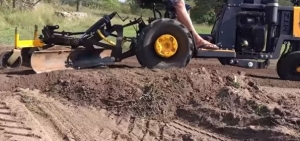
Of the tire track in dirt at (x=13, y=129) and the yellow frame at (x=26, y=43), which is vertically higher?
the yellow frame at (x=26, y=43)

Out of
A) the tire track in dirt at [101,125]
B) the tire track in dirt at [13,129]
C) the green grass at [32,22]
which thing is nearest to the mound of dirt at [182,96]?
the tire track in dirt at [101,125]

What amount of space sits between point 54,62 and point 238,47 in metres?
3.51

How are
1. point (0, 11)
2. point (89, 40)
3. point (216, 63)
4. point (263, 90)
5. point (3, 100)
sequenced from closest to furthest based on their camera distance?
1. point (3, 100)
2. point (263, 90)
3. point (89, 40)
4. point (216, 63)
5. point (0, 11)

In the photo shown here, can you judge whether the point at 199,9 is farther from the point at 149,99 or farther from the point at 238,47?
the point at 149,99

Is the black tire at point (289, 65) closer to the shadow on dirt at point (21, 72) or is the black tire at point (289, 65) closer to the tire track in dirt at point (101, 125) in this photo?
the tire track in dirt at point (101, 125)

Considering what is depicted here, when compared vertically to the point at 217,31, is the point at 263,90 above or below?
below

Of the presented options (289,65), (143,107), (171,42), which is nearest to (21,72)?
(171,42)

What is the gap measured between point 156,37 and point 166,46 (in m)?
0.31

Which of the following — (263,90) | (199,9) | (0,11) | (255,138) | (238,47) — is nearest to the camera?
(255,138)

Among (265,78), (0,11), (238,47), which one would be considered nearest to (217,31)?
(238,47)

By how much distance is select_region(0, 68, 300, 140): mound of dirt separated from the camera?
7531mm

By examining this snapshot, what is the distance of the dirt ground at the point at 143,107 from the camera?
7.23 meters

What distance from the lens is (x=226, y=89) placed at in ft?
28.4

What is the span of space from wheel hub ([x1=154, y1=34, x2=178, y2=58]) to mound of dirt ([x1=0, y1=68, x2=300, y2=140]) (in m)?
0.59
